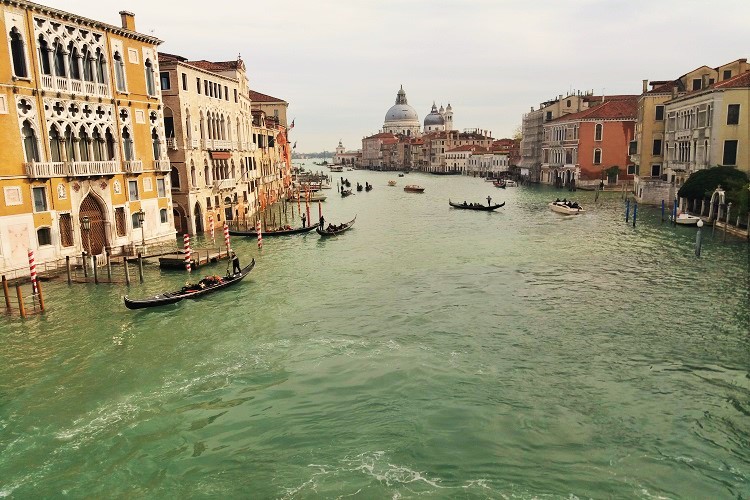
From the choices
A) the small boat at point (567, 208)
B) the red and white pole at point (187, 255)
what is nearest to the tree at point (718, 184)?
the small boat at point (567, 208)

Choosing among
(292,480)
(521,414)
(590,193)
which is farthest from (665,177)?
(292,480)

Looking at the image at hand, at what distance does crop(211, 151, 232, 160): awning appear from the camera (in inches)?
1407

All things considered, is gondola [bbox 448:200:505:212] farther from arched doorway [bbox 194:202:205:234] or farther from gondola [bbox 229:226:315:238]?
arched doorway [bbox 194:202:205:234]

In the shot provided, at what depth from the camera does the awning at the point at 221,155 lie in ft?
117

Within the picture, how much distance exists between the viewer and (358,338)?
1581cm

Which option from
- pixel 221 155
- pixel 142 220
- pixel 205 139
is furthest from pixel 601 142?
pixel 142 220

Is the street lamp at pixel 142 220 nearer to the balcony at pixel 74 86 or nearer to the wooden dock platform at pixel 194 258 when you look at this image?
the wooden dock platform at pixel 194 258

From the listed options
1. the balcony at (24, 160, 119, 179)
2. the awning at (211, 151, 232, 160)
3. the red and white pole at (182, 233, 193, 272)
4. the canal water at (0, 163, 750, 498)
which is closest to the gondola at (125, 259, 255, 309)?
the canal water at (0, 163, 750, 498)

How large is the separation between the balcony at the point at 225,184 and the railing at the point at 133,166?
9.52 metres

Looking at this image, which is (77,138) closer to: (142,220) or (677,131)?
(142,220)

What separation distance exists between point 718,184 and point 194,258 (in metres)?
28.7

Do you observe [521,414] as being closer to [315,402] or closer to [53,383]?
[315,402]

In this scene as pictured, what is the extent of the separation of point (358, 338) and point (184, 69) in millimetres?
23010

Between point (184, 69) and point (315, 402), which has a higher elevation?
point (184, 69)
